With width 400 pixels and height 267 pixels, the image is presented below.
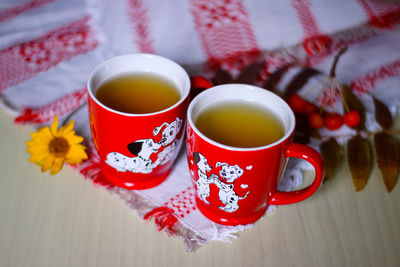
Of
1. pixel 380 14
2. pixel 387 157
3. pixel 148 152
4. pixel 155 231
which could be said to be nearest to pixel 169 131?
pixel 148 152

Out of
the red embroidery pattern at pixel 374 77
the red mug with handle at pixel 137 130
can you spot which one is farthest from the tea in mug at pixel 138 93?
the red embroidery pattern at pixel 374 77

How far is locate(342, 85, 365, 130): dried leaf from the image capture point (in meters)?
0.84

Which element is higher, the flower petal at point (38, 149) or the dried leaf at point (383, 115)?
the flower petal at point (38, 149)

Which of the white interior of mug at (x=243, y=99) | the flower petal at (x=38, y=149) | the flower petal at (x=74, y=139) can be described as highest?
the white interior of mug at (x=243, y=99)

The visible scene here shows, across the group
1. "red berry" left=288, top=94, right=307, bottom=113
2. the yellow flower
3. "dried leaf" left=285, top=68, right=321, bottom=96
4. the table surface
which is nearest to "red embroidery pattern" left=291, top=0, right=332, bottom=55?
"dried leaf" left=285, top=68, right=321, bottom=96

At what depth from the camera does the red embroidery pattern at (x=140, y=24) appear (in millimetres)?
985

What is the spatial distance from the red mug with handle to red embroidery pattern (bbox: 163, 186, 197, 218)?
0.04 metres

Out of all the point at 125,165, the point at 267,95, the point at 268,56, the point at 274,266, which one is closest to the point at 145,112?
the point at 125,165

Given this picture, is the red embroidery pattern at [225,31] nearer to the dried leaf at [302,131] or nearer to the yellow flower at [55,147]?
the dried leaf at [302,131]

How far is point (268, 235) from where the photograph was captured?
0.68 meters

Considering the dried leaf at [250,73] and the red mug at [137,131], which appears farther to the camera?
the dried leaf at [250,73]

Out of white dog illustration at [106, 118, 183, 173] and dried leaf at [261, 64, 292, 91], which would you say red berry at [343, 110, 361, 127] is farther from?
white dog illustration at [106, 118, 183, 173]

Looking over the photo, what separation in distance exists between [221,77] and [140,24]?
230mm

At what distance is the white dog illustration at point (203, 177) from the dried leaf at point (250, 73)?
34cm
